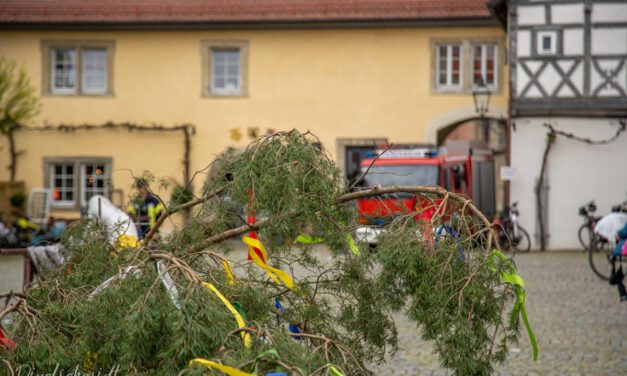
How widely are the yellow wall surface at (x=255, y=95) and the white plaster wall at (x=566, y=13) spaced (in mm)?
2752

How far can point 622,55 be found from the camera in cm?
2284

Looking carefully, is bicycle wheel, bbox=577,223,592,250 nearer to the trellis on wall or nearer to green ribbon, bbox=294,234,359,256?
the trellis on wall

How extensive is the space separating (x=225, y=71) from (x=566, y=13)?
8687 millimetres

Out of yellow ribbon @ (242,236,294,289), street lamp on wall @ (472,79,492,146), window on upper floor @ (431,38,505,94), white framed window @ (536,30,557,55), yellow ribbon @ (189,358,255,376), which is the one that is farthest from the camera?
window on upper floor @ (431,38,505,94)

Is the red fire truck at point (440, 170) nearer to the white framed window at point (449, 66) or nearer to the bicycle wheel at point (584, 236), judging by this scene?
the white framed window at point (449, 66)

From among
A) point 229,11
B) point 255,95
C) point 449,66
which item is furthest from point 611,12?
point 229,11

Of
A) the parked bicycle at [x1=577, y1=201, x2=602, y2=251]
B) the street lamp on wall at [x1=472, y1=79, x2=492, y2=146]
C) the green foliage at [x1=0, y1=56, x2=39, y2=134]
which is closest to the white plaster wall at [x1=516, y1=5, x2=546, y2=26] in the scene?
the street lamp on wall at [x1=472, y1=79, x2=492, y2=146]

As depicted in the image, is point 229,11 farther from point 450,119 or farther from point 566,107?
point 566,107

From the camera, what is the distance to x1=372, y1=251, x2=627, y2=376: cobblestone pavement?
8.36 meters

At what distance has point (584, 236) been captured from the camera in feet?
75.2

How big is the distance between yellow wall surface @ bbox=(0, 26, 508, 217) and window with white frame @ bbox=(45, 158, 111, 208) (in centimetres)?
23

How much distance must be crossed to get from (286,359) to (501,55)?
23029 mm

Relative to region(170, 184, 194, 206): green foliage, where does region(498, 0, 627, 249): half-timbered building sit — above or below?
above

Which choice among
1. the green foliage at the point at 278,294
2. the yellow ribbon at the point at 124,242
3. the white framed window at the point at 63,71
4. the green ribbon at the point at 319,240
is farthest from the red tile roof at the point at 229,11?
the green ribbon at the point at 319,240
